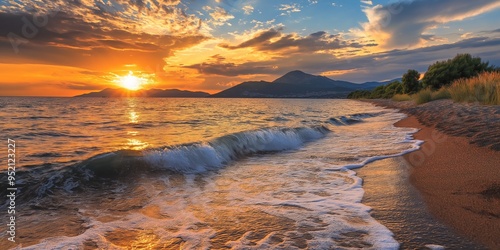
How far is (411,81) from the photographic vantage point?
64125 mm

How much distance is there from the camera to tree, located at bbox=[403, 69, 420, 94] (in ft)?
208

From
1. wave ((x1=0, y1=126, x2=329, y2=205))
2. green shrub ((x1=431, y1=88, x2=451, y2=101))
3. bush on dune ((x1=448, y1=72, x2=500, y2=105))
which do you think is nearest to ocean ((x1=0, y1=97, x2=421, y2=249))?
wave ((x1=0, y1=126, x2=329, y2=205))

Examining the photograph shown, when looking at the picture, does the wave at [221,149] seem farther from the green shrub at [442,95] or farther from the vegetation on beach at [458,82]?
the green shrub at [442,95]

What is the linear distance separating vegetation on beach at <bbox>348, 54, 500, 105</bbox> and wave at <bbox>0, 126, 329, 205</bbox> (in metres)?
13.0

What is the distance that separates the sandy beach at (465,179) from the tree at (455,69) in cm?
3627

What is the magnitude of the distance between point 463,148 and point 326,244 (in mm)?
6871

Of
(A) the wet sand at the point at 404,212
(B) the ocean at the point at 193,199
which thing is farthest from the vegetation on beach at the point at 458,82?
(A) the wet sand at the point at 404,212

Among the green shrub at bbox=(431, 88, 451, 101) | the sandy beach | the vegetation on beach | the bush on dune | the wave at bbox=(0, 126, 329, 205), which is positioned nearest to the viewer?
the sandy beach

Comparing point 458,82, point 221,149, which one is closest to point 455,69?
point 458,82

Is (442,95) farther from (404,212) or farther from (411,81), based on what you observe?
(411,81)

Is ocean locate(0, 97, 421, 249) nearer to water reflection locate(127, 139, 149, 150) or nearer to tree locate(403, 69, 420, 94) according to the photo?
water reflection locate(127, 139, 149, 150)

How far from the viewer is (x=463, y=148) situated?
26.9 feet

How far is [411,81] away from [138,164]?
68473 mm

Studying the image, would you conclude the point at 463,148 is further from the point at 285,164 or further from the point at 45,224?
the point at 45,224
